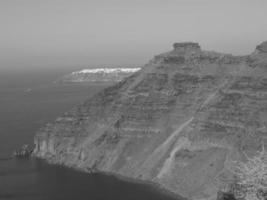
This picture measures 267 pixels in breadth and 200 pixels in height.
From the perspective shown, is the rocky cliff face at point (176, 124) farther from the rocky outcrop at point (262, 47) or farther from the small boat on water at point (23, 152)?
the small boat on water at point (23, 152)

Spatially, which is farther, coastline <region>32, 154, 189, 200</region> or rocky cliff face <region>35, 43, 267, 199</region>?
rocky cliff face <region>35, 43, 267, 199</region>

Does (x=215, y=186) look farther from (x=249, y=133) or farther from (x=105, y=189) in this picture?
(x=105, y=189)

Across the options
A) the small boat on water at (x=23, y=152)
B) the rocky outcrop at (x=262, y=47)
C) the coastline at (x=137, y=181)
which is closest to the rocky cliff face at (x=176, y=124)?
the rocky outcrop at (x=262, y=47)

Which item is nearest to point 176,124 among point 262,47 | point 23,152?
point 262,47

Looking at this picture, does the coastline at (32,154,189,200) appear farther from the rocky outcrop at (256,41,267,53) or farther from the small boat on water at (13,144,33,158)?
the rocky outcrop at (256,41,267,53)

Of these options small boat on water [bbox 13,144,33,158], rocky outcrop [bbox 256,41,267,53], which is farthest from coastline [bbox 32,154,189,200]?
rocky outcrop [bbox 256,41,267,53]
